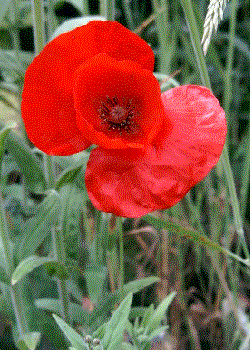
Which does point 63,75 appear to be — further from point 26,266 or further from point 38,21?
point 26,266

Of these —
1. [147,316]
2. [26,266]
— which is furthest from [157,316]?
[26,266]

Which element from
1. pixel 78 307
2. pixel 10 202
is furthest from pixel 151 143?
pixel 10 202

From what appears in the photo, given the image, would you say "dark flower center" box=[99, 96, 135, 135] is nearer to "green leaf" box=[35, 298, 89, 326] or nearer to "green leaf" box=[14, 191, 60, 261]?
"green leaf" box=[14, 191, 60, 261]

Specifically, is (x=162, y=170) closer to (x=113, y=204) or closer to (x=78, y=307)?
(x=113, y=204)

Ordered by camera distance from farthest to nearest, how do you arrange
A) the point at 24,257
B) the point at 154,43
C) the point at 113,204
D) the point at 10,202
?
1. the point at 154,43
2. the point at 10,202
3. the point at 24,257
4. the point at 113,204

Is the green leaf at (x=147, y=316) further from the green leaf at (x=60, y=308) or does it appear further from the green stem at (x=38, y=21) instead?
the green stem at (x=38, y=21)

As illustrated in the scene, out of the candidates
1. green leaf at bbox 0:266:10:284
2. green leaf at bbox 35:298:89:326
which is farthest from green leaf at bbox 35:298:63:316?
green leaf at bbox 0:266:10:284
